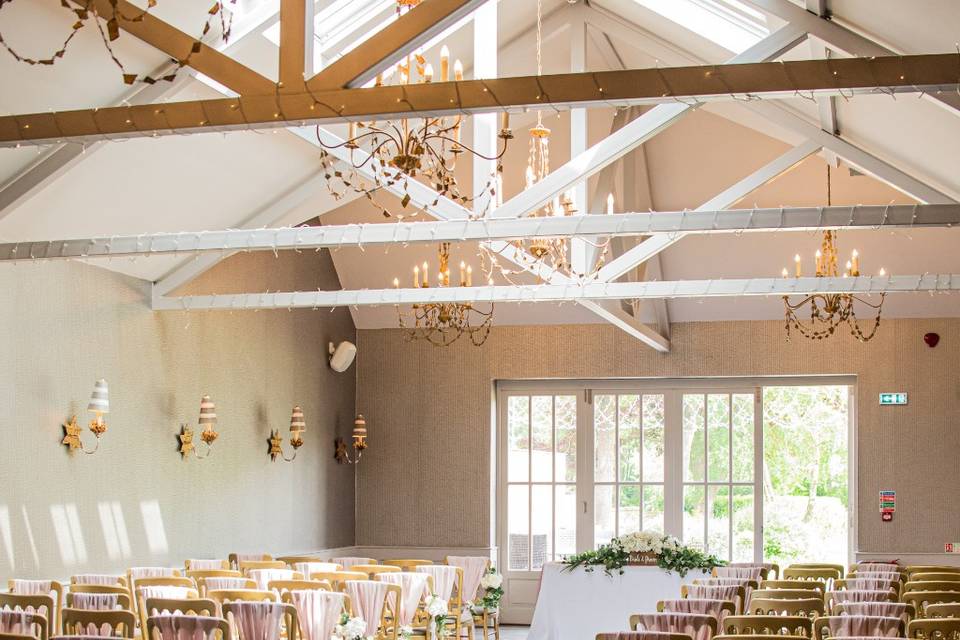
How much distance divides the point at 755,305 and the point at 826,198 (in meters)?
1.77

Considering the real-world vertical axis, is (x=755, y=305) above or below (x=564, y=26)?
below

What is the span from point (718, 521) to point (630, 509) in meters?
1.10

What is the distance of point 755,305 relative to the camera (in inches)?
588

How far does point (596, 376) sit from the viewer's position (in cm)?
1555

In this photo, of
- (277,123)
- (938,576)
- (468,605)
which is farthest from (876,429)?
(277,123)

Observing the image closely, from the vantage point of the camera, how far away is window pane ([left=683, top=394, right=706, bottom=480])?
612 inches

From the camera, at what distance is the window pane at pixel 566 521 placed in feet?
51.7

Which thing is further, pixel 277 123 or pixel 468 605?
pixel 468 605

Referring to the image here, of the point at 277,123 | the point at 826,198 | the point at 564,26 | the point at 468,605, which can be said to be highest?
the point at 564,26

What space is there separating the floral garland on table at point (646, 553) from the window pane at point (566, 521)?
4.24 m

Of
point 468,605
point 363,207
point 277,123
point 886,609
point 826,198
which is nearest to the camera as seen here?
point 277,123

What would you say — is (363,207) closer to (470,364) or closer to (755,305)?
(470,364)

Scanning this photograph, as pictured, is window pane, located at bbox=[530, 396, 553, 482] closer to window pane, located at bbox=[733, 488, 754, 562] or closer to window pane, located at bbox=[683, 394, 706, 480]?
window pane, located at bbox=[683, 394, 706, 480]

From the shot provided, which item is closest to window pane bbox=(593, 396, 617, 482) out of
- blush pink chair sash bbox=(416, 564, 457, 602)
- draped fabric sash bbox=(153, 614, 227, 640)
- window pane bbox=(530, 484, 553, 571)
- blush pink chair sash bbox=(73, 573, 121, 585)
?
window pane bbox=(530, 484, 553, 571)
